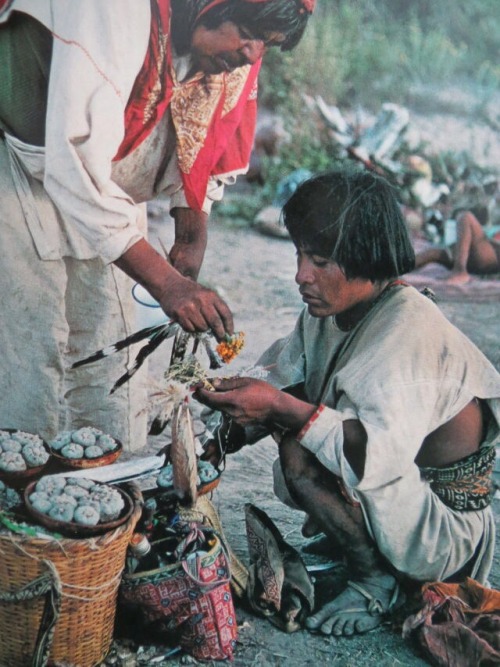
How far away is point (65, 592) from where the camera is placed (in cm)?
237

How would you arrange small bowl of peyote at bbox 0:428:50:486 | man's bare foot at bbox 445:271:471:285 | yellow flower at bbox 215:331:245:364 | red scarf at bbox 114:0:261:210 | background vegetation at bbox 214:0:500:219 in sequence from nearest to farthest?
small bowl of peyote at bbox 0:428:50:486 < yellow flower at bbox 215:331:245:364 < red scarf at bbox 114:0:261:210 < background vegetation at bbox 214:0:500:219 < man's bare foot at bbox 445:271:471:285

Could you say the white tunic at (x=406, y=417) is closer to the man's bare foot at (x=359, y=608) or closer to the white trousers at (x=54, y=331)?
the man's bare foot at (x=359, y=608)

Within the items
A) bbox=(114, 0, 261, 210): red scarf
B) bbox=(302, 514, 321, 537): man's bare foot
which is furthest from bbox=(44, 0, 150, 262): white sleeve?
bbox=(302, 514, 321, 537): man's bare foot

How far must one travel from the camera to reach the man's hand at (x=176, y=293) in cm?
275

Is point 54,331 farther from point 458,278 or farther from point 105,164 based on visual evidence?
point 458,278

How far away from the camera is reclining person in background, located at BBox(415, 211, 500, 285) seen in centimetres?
638

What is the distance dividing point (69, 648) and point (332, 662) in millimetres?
787

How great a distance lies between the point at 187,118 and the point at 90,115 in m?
0.64

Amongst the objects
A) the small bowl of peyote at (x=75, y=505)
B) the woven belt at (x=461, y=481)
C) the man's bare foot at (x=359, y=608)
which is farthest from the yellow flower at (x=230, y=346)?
the man's bare foot at (x=359, y=608)

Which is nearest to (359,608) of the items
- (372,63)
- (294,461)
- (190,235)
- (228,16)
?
(294,461)

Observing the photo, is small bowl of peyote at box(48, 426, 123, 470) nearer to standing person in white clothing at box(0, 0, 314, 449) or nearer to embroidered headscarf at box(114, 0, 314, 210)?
standing person in white clothing at box(0, 0, 314, 449)

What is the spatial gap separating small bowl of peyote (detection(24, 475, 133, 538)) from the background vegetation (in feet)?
11.7

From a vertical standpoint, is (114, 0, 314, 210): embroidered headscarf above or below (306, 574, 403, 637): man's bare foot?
above

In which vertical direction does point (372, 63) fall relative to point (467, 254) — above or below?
above
